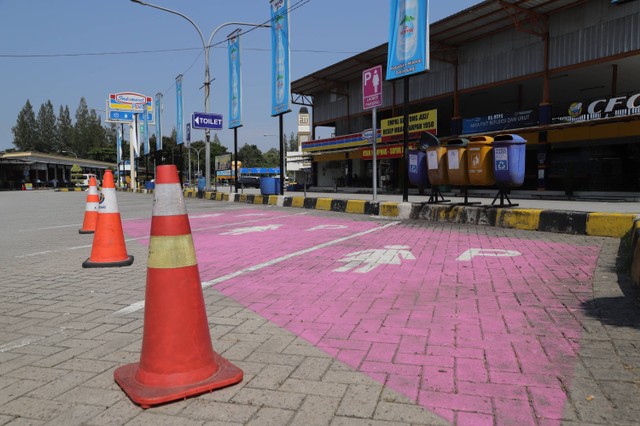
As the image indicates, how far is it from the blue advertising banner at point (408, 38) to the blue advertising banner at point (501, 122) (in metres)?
13.1

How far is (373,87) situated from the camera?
38.3ft

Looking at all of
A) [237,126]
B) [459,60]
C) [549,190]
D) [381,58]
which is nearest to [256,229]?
[237,126]

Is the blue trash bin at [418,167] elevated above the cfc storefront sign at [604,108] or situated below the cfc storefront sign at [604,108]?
below

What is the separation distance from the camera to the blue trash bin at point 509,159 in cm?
894

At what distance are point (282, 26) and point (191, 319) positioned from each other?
54.7ft

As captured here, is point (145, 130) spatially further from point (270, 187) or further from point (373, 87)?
point (373, 87)

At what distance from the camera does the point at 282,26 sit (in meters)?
17.2

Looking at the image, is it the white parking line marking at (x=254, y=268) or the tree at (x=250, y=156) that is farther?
the tree at (x=250, y=156)

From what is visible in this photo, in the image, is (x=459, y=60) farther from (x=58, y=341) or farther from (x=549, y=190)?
(x=58, y=341)

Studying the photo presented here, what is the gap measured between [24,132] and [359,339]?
15646 cm

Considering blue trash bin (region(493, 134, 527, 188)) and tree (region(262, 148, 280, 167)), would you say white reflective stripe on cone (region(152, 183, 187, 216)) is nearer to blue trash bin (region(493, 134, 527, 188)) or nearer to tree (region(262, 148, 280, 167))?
blue trash bin (region(493, 134, 527, 188))

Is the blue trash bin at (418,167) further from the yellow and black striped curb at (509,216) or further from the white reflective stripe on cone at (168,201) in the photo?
the white reflective stripe on cone at (168,201)

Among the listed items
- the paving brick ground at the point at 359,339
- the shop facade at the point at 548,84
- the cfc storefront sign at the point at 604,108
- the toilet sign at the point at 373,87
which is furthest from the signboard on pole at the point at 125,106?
the paving brick ground at the point at 359,339

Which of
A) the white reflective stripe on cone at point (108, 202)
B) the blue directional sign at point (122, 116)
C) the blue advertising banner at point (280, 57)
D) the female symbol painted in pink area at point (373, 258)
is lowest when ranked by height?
the female symbol painted in pink area at point (373, 258)
